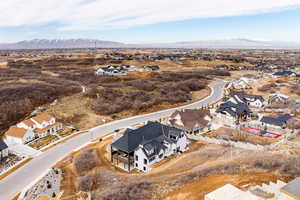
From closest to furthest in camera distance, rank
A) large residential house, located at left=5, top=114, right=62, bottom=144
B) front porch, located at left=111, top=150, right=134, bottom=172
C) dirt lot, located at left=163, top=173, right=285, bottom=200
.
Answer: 1. dirt lot, located at left=163, top=173, right=285, bottom=200
2. front porch, located at left=111, top=150, right=134, bottom=172
3. large residential house, located at left=5, top=114, right=62, bottom=144

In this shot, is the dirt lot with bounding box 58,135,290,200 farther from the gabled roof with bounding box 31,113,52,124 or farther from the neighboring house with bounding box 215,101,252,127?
the gabled roof with bounding box 31,113,52,124

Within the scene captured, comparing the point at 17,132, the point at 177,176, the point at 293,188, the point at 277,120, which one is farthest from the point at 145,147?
the point at 277,120

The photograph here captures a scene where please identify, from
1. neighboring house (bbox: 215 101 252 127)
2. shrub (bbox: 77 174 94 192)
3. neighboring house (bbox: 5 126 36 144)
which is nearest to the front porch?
shrub (bbox: 77 174 94 192)

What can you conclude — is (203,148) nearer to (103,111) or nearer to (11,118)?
(103,111)

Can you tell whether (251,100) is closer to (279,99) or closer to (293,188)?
(279,99)

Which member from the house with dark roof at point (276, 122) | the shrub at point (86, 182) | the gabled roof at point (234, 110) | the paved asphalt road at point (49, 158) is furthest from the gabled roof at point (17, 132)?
the house with dark roof at point (276, 122)

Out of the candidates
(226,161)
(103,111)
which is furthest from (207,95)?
(226,161)
